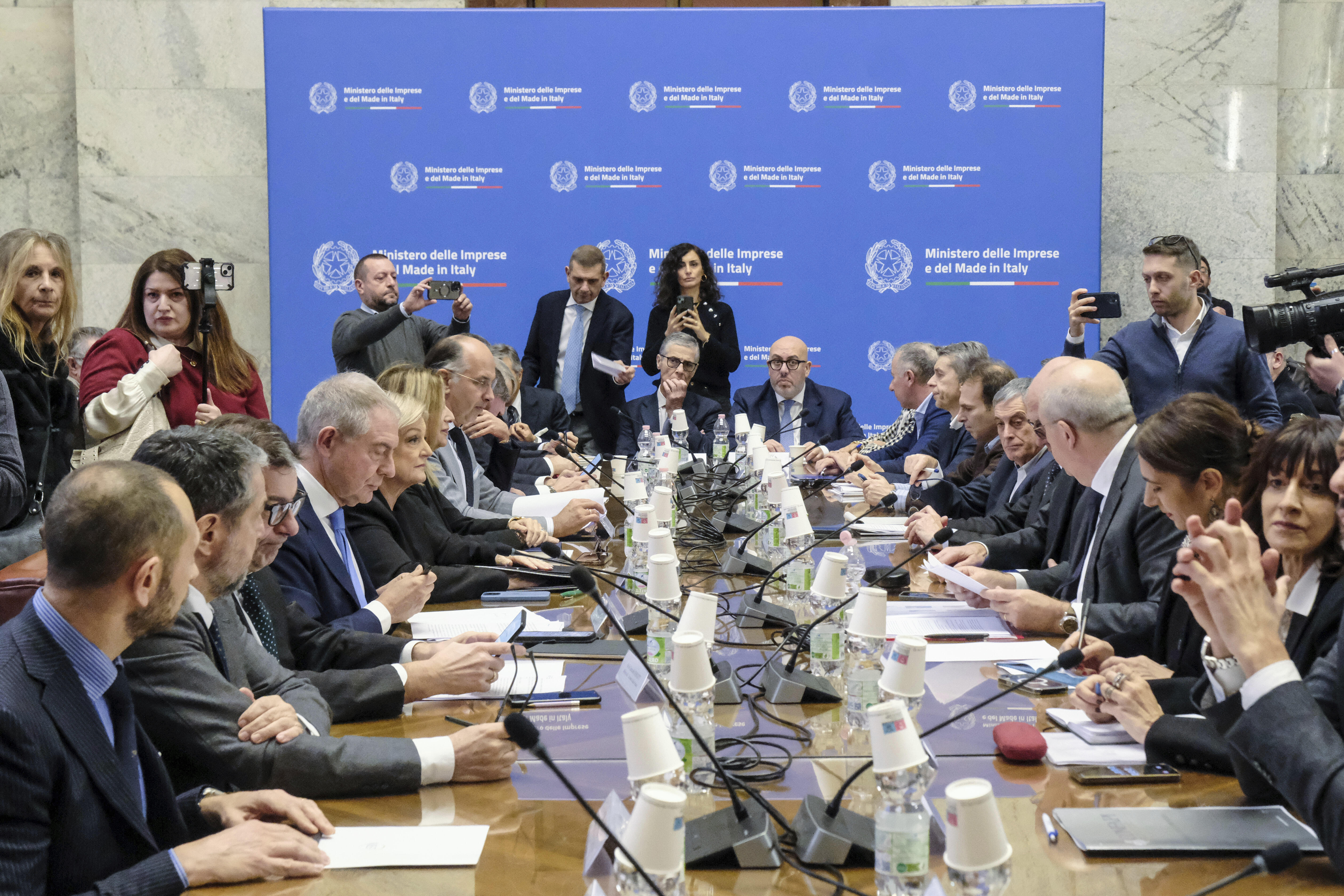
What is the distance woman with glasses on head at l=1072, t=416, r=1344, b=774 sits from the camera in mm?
1815

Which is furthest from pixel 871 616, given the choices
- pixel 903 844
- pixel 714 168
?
pixel 714 168

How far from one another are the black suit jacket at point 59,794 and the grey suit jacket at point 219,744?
0.20 metres

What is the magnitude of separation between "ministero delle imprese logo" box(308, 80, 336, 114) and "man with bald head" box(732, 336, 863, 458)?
295 cm

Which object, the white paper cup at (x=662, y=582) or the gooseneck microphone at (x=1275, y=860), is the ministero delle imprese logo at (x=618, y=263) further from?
the gooseneck microphone at (x=1275, y=860)

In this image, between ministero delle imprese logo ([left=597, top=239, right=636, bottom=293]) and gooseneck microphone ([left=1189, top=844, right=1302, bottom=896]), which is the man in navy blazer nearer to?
gooseneck microphone ([left=1189, top=844, right=1302, bottom=896])

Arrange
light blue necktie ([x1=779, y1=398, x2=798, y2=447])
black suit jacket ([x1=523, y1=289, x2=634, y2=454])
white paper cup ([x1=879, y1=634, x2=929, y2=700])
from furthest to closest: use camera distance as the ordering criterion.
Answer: black suit jacket ([x1=523, y1=289, x2=634, y2=454]), light blue necktie ([x1=779, y1=398, x2=798, y2=447]), white paper cup ([x1=879, y1=634, x2=929, y2=700])

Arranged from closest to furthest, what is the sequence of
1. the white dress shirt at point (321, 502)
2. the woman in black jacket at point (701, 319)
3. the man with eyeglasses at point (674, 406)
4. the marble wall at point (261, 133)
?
the white dress shirt at point (321, 502)
the man with eyeglasses at point (674, 406)
the woman in black jacket at point (701, 319)
the marble wall at point (261, 133)

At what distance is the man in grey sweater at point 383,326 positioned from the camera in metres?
5.61

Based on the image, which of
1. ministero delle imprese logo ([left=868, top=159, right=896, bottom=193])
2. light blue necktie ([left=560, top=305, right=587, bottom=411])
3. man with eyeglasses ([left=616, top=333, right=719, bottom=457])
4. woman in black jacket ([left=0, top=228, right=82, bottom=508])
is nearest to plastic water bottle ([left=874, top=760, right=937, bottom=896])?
woman in black jacket ([left=0, top=228, right=82, bottom=508])

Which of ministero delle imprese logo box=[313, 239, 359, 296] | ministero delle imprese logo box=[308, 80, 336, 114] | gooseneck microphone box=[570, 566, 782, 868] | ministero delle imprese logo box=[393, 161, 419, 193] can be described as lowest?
gooseneck microphone box=[570, 566, 782, 868]

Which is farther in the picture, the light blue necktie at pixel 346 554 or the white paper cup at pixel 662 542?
the light blue necktie at pixel 346 554

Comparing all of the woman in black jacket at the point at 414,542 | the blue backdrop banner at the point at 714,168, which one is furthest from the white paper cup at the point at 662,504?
the blue backdrop banner at the point at 714,168

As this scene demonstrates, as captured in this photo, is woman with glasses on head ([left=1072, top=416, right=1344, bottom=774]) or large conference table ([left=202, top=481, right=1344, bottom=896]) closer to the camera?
large conference table ([left=202, top=481, right=1344, bottom=896])

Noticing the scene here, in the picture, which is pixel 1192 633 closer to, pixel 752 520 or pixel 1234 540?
pixel 1234 540
